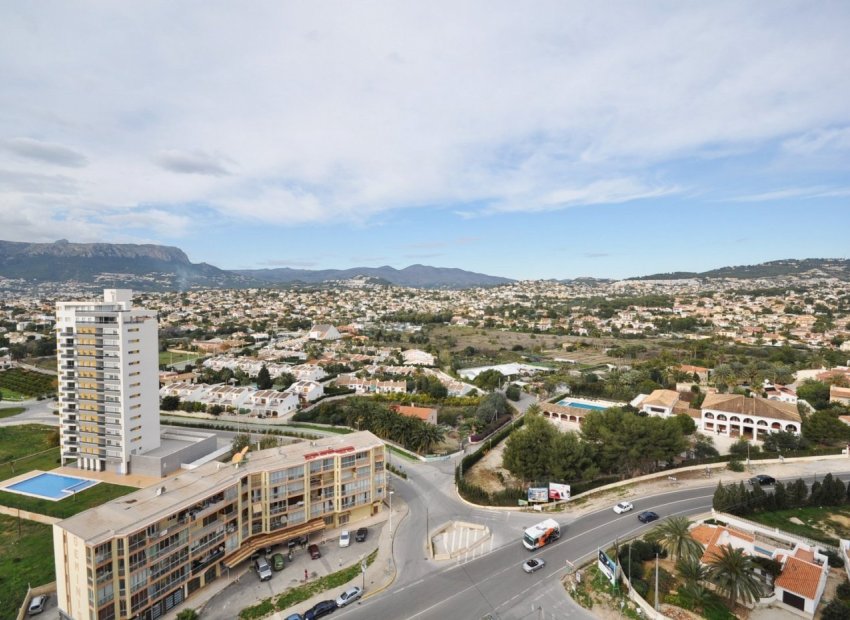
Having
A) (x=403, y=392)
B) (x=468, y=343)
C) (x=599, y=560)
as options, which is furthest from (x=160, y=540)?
(x=468, y=343)

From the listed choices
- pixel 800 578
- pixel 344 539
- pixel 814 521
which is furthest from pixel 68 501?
pixel 814 521

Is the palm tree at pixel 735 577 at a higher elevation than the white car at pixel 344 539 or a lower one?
higher

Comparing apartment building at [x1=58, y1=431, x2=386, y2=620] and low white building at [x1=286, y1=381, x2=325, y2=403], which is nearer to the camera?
apartment building at [x1=58, y1=431, x2=386, y2=620]

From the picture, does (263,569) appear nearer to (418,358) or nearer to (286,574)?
(286,574)

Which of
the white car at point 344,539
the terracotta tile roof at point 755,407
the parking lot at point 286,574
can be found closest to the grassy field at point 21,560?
the parking lot at point 286,574

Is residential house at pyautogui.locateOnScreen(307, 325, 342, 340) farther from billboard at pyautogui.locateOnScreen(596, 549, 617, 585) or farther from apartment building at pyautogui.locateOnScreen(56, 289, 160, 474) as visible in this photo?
billboard at pyautogui.locateOnScreen(596, 549, 617, 585)

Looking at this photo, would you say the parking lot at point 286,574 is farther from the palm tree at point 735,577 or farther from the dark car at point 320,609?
the palm tree at point 735,577

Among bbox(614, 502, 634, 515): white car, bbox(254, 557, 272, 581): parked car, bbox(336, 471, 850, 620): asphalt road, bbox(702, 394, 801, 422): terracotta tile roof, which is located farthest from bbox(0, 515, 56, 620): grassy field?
bbox(702, 394, 801, 422): terracotta tile roof
